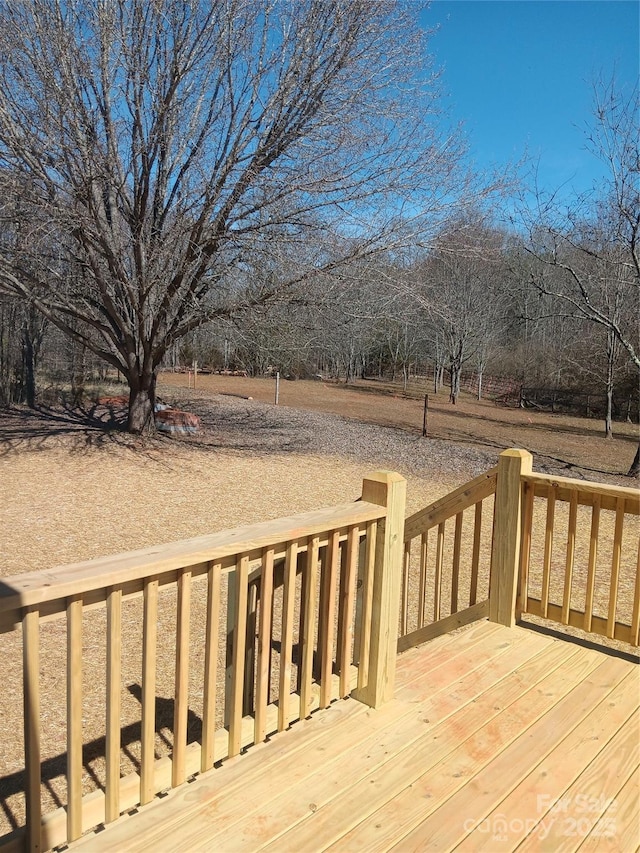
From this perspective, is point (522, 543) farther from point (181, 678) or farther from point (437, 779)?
point (181, 678)

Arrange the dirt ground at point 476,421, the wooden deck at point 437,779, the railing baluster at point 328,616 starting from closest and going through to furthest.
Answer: the wooden deck at point 437,779
the railing baluster at point 328,616
the dirt ground at point 476,421

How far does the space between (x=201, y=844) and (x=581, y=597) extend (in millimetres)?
4907

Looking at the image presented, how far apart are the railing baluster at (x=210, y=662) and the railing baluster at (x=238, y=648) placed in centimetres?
7

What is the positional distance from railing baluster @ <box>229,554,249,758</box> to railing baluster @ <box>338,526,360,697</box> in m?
0.50

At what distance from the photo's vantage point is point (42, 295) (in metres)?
10.1

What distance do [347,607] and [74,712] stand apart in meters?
1.14

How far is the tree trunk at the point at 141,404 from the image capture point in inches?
445

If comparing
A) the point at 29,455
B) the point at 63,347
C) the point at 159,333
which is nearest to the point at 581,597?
the point at 159,333

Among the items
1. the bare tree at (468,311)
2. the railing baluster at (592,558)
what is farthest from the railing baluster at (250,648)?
the bare tree at (468,311)

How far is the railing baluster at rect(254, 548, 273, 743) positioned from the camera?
211 cm

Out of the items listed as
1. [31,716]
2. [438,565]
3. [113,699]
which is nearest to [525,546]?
[438,565]

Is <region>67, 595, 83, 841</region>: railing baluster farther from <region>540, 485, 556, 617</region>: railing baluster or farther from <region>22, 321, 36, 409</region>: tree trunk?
<region>22, 321, 36, 409</region>: tree trunk

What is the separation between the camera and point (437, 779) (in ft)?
7.05

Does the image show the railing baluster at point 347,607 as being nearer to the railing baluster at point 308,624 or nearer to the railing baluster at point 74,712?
the railing baluster at point 308,624
